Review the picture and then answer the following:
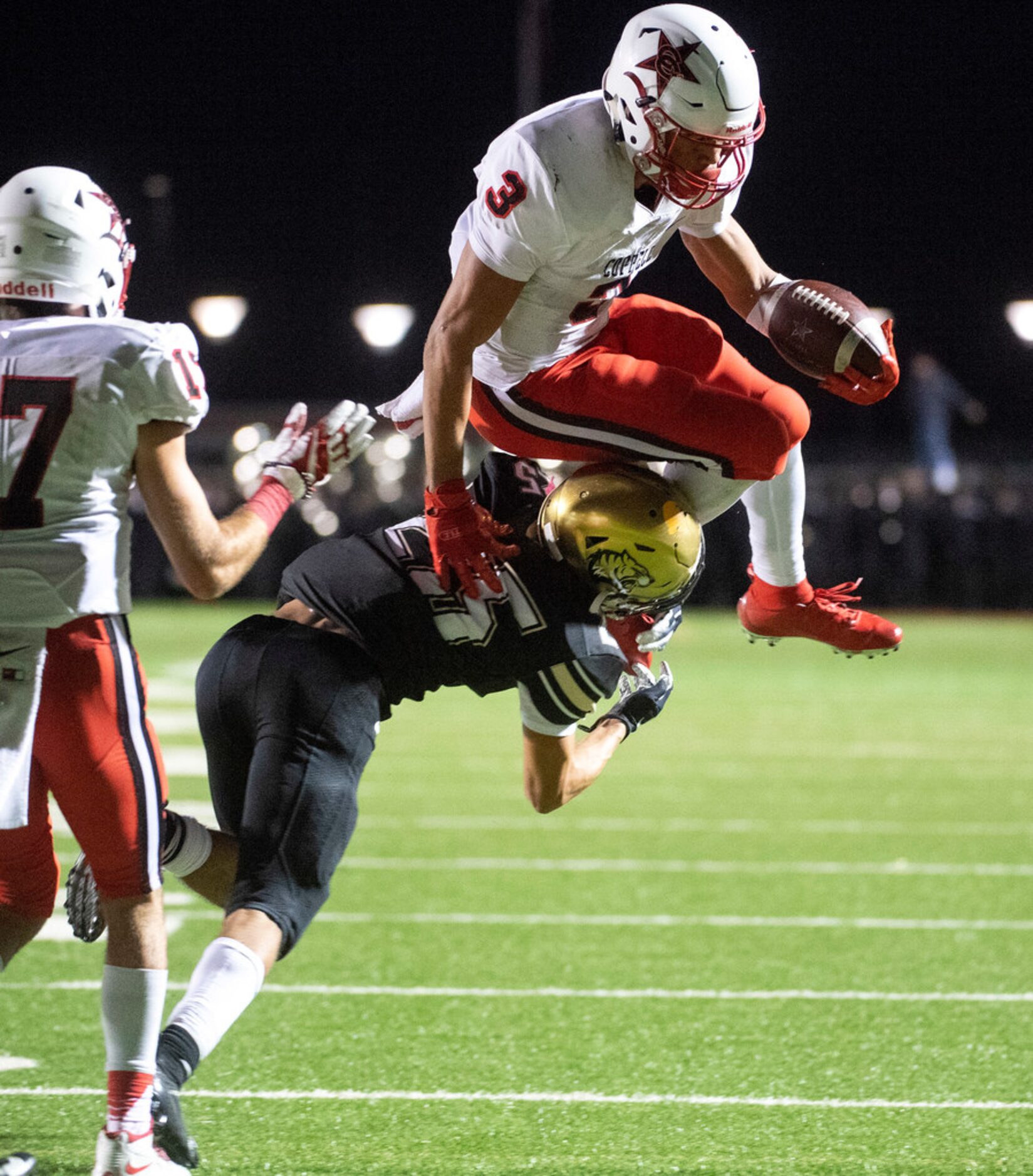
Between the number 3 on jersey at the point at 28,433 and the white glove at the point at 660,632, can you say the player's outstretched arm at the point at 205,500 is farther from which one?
the white glove at the point at 660,632

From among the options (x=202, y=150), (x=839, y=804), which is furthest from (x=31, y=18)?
(x=839, y=804)

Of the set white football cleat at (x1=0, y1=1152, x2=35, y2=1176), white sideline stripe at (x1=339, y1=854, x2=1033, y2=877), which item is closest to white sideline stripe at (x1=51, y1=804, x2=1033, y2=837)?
white sideline stripe at (x1=339, y1=854, x2=1033, y2=877)

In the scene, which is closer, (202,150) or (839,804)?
Answer: (839,804)

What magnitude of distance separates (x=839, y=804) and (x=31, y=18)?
9.05 m

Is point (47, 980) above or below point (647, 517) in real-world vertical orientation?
below

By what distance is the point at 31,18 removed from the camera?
12.2 metres

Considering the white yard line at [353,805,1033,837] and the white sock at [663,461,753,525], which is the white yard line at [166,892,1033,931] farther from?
the white sock at [663,461,753,525]

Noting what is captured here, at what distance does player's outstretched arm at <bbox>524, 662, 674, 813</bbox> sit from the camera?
327 cm

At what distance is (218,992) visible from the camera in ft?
8.33

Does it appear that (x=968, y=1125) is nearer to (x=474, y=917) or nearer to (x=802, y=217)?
(x=474, y=917)

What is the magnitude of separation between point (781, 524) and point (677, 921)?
1802 mm

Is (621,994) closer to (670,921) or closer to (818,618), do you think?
(670,921)

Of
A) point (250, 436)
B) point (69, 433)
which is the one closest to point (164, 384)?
point (69, 433)

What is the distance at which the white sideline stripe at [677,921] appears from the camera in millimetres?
4797
